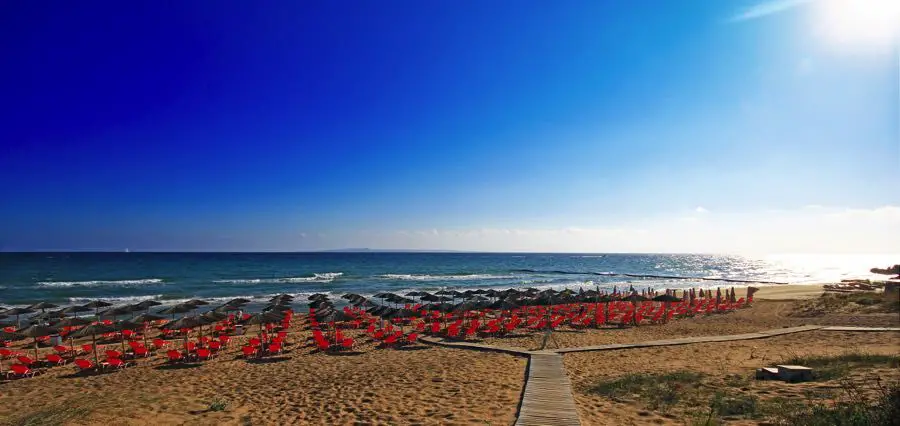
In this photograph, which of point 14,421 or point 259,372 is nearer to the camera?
point 14,421

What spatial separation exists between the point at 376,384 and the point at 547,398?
4135 millimetres

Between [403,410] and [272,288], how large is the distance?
37.4m

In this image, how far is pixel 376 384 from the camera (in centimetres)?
1065

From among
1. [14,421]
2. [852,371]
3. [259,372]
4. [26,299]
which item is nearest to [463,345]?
[259,372]

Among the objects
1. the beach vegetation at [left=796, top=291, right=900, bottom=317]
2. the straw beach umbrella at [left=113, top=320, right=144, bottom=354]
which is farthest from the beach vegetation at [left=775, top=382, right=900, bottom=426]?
the beach vegetation at [left=796, top=291, right=900, bottom=317]

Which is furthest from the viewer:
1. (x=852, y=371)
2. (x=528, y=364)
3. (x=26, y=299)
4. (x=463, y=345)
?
(x=26, y=299)

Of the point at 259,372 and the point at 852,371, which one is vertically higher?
the point at 852,371

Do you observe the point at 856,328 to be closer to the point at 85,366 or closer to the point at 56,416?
the point at 56,416

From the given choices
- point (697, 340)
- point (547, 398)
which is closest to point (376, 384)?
point (547, 398)

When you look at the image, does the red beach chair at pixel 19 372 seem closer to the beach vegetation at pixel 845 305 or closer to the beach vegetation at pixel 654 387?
the beach vegetation at pixel 654 387

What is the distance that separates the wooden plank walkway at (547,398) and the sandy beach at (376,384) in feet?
0.78

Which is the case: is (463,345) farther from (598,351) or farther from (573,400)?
(573,400)

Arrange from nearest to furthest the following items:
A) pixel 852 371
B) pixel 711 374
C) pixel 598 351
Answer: pixel 852 371 → pixel 711 374 → pixel 598 351

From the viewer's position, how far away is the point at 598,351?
13.9 m
